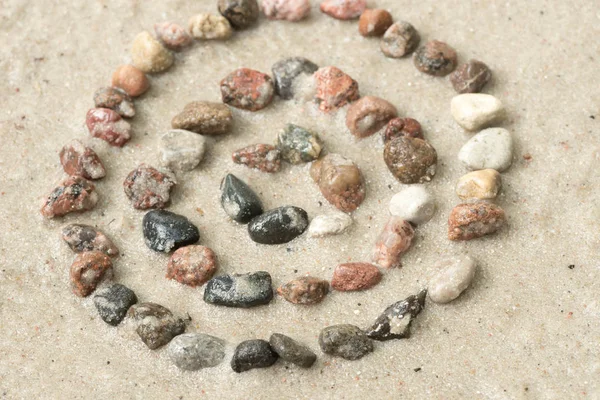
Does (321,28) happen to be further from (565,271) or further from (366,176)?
(565,271)

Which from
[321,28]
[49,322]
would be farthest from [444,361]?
[321,28]

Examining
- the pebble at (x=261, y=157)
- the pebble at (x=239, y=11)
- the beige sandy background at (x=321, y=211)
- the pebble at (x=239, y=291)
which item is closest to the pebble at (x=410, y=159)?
the beige sandy background at (x=321, y=211)

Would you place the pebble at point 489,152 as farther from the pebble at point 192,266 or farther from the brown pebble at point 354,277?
the pebble at point 192,266

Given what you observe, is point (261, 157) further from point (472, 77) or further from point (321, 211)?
point (472, 77)

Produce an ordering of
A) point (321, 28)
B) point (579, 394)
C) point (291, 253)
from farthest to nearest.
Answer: point (321, 28), point (291, 253), point (579, 394)

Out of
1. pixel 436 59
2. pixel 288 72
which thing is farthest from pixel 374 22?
pixel 288 72

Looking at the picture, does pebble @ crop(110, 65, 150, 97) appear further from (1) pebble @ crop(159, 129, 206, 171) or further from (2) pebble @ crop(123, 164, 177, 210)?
(2) pebble @ crop(123, 164, 177, 210)
